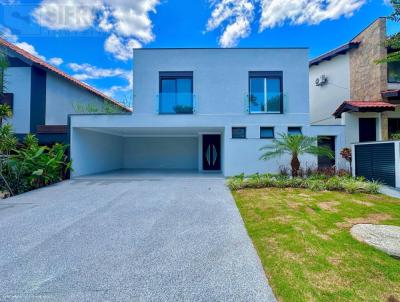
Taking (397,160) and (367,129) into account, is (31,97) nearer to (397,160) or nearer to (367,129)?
(397,160)

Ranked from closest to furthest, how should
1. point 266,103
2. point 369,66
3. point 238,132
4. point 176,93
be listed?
point 238,132 < point 266,103 < point 176,93 < point 369,66

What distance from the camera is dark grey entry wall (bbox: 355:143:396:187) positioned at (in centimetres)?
895

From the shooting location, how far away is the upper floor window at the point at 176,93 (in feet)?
40.1

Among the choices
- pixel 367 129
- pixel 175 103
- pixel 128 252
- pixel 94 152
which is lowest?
pixel 128 252

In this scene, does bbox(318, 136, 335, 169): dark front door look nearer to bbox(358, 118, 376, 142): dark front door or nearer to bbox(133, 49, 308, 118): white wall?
bbox(358, 118, 376, 142): dark front door

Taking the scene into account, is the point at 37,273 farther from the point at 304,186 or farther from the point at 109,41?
the point at 109,41

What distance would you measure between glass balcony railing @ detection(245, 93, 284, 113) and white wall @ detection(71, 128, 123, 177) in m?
9.66

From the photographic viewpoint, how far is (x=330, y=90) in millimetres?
16312

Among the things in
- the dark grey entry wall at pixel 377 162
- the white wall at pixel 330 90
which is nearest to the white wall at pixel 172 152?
the white wall at pixel 330 90

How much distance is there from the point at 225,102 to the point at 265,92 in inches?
91.6

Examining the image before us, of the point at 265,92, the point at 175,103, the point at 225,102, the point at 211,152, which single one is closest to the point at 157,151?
the point at 211,152

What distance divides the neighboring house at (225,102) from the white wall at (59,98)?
2.78 metres

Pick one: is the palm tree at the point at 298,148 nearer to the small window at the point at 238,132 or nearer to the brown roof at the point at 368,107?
the small window at the point at 238,132

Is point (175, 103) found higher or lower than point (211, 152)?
higher
